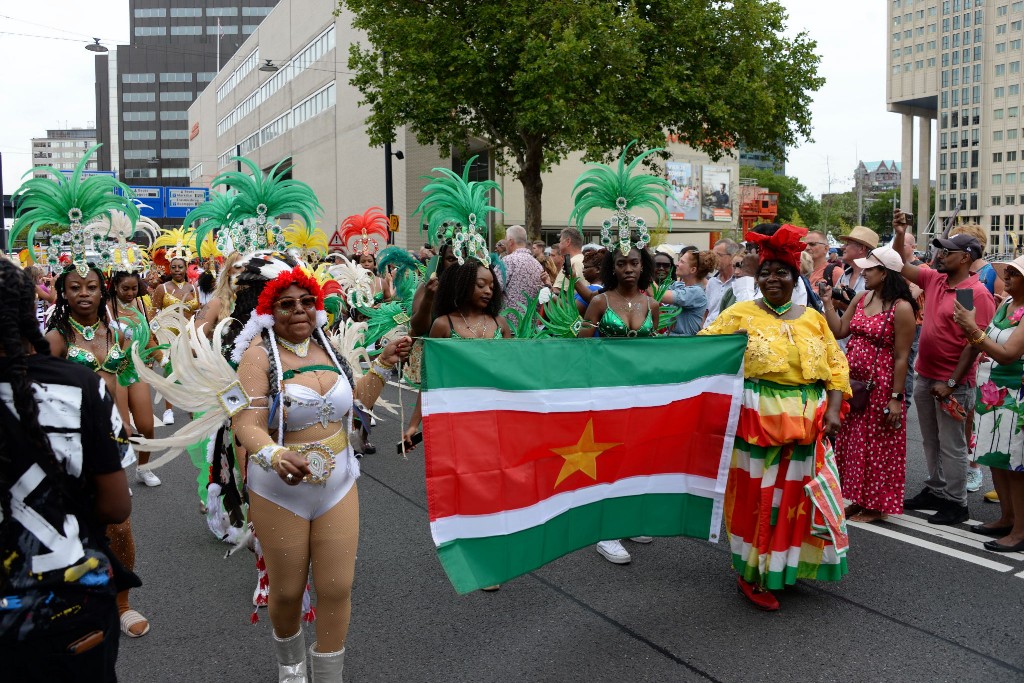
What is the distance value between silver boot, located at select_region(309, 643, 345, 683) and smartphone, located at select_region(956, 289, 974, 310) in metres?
4.91

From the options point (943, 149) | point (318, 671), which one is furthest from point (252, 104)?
point (943, 149)

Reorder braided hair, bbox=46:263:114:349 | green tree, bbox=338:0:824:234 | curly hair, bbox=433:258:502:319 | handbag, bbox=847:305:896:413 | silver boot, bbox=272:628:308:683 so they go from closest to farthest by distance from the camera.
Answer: silver boot, bbox=272:628:308:683
curly hair, bbox=433:258:502:319
braided hair, bbox=46:263:114:349
handbag, bbox=847:305:896:413
green tree, bbox=338:0:824:234

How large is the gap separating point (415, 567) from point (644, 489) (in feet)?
5.19

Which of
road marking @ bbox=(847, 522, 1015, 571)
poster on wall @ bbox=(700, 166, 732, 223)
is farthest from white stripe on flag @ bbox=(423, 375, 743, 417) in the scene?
poster on wall @ bbox=(700, 166, 732, 223)

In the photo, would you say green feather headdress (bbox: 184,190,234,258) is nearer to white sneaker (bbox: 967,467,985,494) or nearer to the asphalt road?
the asphalt road

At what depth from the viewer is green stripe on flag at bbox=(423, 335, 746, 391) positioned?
387 cm

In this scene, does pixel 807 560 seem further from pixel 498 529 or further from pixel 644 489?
pixel 498 529

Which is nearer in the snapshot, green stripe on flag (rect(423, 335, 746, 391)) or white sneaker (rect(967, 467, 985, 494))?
green stripe on flag (rect(423, 335, 746, 391))

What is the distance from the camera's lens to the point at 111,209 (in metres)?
6.18

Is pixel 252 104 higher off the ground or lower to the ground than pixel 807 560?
higher

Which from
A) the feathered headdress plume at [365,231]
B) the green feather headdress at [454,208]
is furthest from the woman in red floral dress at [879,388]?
the feathered headdress plume at [365,231]

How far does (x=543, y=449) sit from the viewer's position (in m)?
4.14

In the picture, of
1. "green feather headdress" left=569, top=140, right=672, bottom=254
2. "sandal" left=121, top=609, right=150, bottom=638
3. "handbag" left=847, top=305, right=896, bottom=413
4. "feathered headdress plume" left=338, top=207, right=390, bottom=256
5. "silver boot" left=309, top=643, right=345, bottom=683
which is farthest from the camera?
"feathered headdress plume" left=338, top=207, right=390, bottom=256

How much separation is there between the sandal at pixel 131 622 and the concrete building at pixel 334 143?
22.5 m
